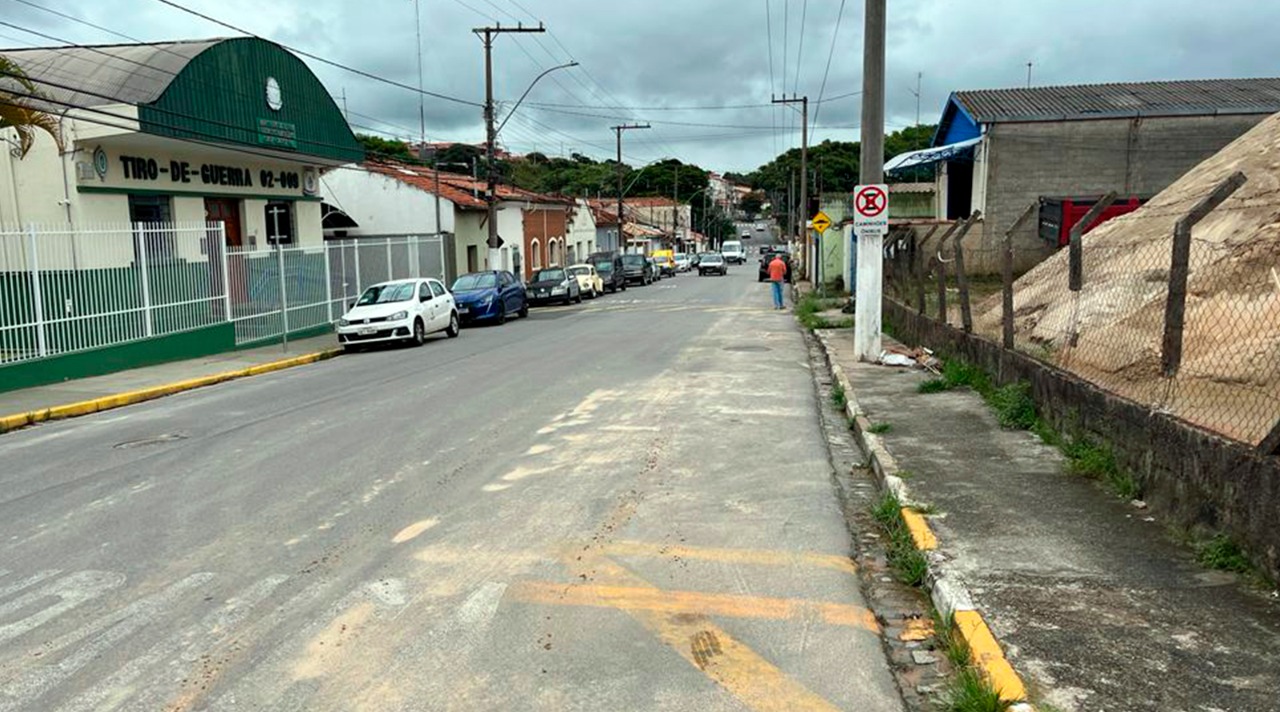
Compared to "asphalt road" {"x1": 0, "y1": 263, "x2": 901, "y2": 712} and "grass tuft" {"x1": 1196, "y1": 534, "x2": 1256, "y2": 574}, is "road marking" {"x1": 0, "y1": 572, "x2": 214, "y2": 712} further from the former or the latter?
"grass tuft" {"x1": 1196, "y1": 534, "x2": 1256, "y2": 574}

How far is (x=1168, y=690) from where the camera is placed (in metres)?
3.75

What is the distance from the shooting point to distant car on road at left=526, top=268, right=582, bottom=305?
3684cm

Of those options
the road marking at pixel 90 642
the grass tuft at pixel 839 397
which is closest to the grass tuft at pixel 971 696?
the road marking at pixel 90 642

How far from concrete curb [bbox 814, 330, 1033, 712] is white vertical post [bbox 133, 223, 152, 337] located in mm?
14427

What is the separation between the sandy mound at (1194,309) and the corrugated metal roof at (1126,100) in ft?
42.0

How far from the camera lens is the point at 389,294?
21.7 metres

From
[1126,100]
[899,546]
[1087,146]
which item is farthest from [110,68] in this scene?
[1126,100]

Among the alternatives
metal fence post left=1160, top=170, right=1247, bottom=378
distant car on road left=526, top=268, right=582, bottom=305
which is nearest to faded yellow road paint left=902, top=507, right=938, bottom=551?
metal fence post left=1160, top=170, right=1247, bottom=378

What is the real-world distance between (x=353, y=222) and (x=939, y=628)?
133 feet

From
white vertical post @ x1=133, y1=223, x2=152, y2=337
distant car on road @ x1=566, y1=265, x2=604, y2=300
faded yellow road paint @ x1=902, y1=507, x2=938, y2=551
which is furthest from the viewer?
distant car on road @ x1=566, y1=265, x2=604, y2=300

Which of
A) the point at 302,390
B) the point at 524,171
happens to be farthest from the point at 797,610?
the point at 524,171

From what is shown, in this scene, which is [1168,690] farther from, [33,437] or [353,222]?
[353,222]

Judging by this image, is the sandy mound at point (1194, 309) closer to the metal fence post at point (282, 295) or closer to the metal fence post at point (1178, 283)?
the metal fence post at point (1178, 283)

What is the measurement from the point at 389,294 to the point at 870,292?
11.7 metres
